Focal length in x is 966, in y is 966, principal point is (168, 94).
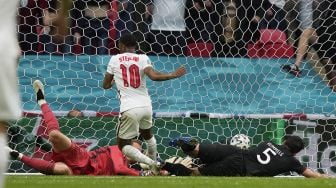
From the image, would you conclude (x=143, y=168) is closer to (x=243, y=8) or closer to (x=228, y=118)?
(x=228, y=118)

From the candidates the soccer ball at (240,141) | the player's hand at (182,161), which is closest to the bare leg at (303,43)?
the soccer ball at (240,141)

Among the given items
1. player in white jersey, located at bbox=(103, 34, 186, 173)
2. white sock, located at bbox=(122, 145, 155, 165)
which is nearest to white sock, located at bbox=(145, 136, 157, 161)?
player in white jersey, located at bbox=(103, 34, 186, 173)

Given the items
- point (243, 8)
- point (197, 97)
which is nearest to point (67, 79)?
point (197, 97)

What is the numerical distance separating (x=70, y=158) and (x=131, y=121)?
0.97 metres

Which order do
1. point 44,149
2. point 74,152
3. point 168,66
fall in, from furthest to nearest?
point 168,66 < point 44,149 < point 74,152

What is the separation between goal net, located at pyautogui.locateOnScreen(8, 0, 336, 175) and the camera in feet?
41.8

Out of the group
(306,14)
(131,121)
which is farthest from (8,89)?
(306,14)

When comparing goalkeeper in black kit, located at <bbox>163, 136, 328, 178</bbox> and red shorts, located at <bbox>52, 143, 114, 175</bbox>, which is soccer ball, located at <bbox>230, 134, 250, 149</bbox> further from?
red shorts, located at <bbox>52, 143, 114, 175</bbox>

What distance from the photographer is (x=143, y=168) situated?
11984mm

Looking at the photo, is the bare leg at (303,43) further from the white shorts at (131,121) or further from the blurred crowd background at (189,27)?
the white shorts at (131,121)

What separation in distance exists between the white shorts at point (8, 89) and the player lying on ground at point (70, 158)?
712cm

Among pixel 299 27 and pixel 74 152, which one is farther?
pixel 299 27

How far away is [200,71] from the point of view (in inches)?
528

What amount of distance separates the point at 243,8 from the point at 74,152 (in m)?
3.67
